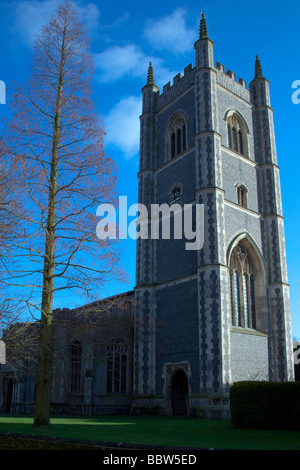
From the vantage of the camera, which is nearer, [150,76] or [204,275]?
[204,275]

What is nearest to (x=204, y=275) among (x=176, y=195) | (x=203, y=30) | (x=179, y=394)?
(x=176, y=195)

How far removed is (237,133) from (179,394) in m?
16.5

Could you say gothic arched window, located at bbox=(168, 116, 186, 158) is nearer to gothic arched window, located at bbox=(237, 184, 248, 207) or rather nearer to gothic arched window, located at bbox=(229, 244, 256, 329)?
gothic arched window, located at bbox=(237, 184, 248, 207)

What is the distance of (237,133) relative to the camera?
29484 millimetres

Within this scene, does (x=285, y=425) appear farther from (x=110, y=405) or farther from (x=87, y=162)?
(x=110, y=405)

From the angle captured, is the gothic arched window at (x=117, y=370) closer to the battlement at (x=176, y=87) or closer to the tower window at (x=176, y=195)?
the tower window at (x=176, y=195)

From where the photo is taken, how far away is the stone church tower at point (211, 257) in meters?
22.7

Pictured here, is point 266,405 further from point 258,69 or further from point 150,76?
point 150,76

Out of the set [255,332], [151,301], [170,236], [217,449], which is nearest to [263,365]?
[255,332]

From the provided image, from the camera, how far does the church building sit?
22828 millimetres

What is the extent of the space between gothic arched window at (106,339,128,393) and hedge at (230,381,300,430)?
13202 mm

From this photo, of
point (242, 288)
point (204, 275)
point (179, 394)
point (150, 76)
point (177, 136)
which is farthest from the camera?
point (150, 76)

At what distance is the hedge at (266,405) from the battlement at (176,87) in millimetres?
20610

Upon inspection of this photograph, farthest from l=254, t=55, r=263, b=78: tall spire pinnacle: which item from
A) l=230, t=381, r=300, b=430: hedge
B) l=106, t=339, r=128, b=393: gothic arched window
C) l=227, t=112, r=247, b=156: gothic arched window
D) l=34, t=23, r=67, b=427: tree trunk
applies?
l=230, t=381, r=300, b=430: hedge
